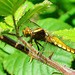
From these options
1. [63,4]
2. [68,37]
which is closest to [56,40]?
[68,37]

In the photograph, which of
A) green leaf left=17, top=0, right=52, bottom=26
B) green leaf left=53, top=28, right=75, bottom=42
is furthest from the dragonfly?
green leaf left=17, top=0, right=52, bottom=26

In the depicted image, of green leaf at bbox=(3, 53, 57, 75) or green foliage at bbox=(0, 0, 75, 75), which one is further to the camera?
green leaf at bbox=(3, 53, 57, 75)

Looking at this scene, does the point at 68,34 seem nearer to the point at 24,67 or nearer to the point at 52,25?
the point at 24,67

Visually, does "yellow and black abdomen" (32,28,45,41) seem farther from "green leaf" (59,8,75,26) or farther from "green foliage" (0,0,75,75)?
"green leaf" (59,8,75,26)

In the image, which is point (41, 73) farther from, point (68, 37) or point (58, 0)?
point (58, 0)

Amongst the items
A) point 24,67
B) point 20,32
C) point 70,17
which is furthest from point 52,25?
point 20,32

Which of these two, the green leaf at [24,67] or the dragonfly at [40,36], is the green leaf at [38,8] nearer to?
the dragonfly at [40,36]
